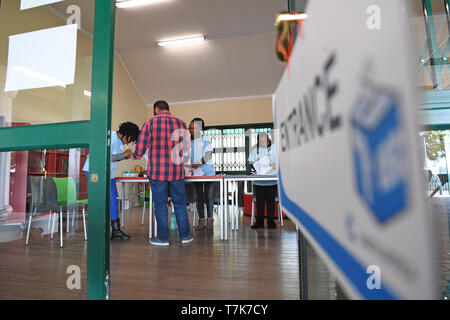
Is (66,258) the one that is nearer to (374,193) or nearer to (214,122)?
(374,193)

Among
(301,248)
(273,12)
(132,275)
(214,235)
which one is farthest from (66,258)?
(273,12)

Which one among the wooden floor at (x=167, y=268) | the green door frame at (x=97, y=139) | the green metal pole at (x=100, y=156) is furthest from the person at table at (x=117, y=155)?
the green metal pole at (x=100, y=156)

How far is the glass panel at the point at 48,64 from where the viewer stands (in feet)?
3.81

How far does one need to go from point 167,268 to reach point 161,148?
1.09m

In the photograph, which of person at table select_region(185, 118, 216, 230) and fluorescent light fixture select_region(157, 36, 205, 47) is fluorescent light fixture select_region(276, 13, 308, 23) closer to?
person at table select_region(185, 118, 216, 230)

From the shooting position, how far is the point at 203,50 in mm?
6484

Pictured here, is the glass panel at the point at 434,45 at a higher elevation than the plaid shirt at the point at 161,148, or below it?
higher

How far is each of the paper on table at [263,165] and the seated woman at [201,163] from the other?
21.1 inches

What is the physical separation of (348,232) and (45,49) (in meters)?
1.44

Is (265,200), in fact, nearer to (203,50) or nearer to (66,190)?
(66,190)

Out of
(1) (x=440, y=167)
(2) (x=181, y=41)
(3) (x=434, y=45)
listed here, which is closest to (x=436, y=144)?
(1) (x=440, y=167)

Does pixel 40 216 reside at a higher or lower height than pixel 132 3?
lower
